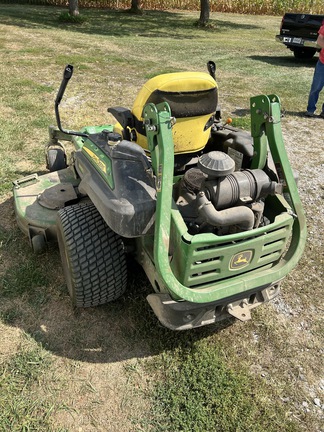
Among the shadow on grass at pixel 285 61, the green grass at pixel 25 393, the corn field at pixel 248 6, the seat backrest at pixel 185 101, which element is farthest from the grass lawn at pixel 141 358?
the corn field at pixel 248 6

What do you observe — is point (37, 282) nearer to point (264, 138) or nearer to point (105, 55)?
point (264, 138)

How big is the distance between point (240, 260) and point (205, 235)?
0.30 meters

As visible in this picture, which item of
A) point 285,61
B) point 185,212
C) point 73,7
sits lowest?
point 285,61

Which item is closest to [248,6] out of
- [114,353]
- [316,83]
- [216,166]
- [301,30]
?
[301,30]

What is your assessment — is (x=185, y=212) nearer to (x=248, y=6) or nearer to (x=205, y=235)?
(x=205, y=235)

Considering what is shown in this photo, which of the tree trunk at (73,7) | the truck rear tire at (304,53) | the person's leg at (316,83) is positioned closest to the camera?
the person's leg at (316,83)

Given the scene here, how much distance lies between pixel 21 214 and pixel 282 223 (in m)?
1.96

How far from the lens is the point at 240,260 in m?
2.14

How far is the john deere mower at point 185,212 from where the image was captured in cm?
204

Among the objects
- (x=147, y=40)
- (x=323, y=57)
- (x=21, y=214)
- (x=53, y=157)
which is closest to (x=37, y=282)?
(x=21, y=214)

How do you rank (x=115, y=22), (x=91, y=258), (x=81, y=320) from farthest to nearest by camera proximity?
(x=115, y=22) < (x=81, y=320) < (x=91, y=258)

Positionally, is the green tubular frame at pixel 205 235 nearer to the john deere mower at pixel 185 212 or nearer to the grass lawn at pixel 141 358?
the john deere mower at pixel 185 212

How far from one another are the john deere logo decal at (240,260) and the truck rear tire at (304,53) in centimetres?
1040

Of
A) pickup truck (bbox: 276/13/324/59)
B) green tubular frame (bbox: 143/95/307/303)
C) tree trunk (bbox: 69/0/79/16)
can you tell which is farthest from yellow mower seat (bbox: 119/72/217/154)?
tree trunk (bbox: 69/0/79/16)
